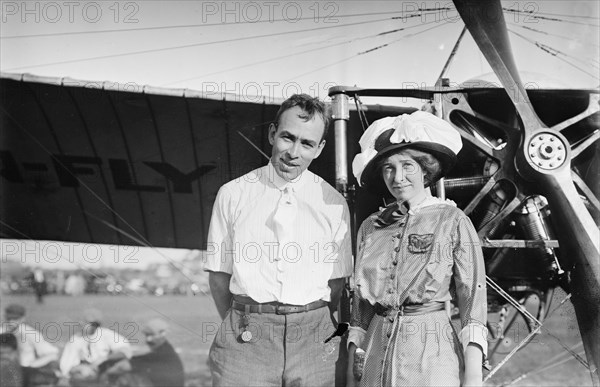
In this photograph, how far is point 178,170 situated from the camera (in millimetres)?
4547

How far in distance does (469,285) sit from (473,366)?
0.98ft

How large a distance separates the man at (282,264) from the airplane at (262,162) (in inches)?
24.5

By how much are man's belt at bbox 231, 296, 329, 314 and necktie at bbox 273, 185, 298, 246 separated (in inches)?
11.8

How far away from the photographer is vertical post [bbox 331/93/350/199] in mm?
3402

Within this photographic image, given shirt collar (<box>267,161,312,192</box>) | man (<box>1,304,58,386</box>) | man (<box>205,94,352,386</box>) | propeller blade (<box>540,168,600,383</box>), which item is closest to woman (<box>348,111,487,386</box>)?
man (<box>205,94,352,386</box>)

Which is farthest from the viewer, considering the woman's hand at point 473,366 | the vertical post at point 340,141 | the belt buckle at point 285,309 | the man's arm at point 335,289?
the vertical post at point 340,141

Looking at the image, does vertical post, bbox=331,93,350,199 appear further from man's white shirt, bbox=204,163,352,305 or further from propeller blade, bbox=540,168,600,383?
propeller blade, bbox=540,168,600,383

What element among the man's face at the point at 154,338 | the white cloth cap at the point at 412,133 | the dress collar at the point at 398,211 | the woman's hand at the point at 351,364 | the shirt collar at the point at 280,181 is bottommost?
the man's face at the point at 154,338

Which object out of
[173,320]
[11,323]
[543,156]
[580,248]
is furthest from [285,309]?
[11,323]

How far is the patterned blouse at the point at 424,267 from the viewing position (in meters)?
2.26

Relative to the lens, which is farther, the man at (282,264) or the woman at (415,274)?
the man at (282,264)

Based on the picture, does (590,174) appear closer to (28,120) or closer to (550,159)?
(550,159)

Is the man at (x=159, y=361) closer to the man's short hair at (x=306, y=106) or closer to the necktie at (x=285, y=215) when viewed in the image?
the necktie at (x=285, y=215)

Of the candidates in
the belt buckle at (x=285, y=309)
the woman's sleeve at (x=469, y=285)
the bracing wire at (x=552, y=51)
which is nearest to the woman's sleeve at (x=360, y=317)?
the belt buckle at (x=285, y=309)
